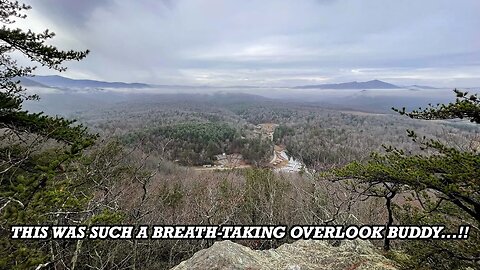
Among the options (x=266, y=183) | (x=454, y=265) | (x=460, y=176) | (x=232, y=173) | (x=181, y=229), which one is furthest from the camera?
(x=232, y=173)

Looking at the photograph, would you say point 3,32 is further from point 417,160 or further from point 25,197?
point 417,160

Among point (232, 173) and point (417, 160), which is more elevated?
point (417, 160)

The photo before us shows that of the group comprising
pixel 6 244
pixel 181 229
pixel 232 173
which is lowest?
pixel 232 173

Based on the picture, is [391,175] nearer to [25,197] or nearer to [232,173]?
[25,197]

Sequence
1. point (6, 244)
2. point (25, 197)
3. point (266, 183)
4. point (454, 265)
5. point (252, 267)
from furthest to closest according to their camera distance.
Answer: point (266, 183) → point (454, 265) → point (252, 267) → point (25, 197) → point (6, 244)

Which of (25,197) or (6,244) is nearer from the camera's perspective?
(6,244)

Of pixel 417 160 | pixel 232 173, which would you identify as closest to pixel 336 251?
pixel 417 160
